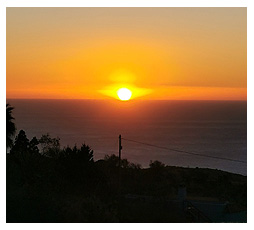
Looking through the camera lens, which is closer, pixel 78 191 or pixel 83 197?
pixel 83 197

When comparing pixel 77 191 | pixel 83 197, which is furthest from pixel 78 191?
pixel 83 197

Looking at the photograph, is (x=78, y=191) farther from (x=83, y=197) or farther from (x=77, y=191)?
(x=83, y=197)

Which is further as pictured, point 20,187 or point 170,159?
point 170,159

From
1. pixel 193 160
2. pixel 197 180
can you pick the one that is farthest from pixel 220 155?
pixel 197 180
